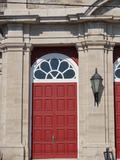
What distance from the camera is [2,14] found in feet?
51.5

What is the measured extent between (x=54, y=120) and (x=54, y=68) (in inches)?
71.1

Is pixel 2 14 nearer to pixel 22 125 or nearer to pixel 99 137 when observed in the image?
pixel 22 125

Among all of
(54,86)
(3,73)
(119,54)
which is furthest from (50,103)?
(119,54)

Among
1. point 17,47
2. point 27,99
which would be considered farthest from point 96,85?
point 17,47

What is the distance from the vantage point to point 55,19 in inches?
612

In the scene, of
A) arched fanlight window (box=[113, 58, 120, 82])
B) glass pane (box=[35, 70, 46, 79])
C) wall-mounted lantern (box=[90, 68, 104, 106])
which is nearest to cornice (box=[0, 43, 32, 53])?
glass pane (box=[35, 70, 46, 79])

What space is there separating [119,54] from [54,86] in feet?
8.29

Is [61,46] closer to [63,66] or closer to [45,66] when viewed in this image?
[63,66]

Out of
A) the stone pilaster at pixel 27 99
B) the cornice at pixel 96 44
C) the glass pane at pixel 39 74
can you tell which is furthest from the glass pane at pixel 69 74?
the stone pilaster at pixel 27 99

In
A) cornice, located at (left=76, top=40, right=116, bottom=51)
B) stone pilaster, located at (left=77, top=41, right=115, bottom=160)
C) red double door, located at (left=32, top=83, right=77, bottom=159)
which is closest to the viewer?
stone pilaster, located at (left=77, top=41, right=115, bottom=160)

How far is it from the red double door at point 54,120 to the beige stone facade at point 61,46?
1.00 ft

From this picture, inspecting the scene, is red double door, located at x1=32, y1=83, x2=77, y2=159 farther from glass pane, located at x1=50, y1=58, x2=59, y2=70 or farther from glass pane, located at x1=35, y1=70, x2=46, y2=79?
glass pane, located at x1=50, y1=58, x2=59, y2=70

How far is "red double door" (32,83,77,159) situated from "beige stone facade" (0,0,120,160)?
0.30m

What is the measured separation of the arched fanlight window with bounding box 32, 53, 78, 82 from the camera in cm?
1595
